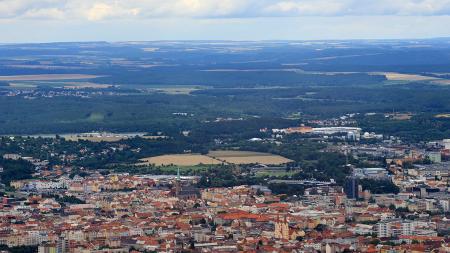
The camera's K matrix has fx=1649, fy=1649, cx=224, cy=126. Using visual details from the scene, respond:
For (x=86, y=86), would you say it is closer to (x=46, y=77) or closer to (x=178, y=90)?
(x=178, y=90)

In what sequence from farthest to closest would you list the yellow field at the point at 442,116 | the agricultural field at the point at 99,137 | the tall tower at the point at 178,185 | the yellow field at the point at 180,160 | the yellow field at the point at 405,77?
the yellow field at the point at 405,77
the yellow field at the point at 442,116
the agricultural field at the point at 99,137
the yellow field at the point at 180,160
the tall tower at the point at 178,185

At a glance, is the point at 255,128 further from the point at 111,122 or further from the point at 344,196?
the point at 344,196

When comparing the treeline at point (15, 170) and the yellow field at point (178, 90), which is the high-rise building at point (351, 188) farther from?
the yellow field at point (178, 90)

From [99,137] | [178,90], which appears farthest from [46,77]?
[99,137]

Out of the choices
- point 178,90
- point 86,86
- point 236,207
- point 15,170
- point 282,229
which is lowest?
point 86,86

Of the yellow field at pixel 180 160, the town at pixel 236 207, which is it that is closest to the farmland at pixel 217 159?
the yellow field at pixel 180 160

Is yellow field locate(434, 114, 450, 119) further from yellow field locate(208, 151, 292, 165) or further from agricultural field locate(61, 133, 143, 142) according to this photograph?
yellow field locate(208, 151, 292, 165)

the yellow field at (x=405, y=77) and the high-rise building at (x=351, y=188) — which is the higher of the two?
the high-rise building at (x=351, y=188)
